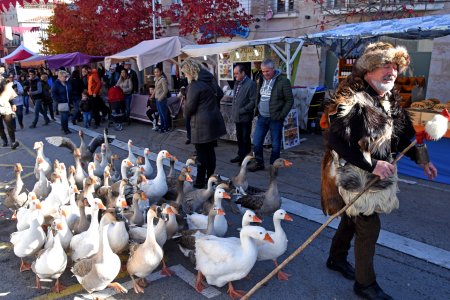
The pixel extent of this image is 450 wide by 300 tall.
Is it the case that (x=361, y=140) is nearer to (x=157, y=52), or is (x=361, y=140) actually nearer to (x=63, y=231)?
(x=63, y=231)

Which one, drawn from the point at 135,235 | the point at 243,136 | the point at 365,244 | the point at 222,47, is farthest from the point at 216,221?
the point at 222,47

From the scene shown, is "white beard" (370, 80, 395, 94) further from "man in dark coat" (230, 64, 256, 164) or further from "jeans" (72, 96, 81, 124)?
"jeans" (72, 96, 81, 124)

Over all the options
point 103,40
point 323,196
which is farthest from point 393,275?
point 103,40

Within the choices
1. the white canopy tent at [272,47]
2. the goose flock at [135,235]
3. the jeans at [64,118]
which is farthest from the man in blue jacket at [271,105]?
the jeans at [64,118]

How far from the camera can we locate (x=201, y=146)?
6.29 metres

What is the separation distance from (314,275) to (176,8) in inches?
564

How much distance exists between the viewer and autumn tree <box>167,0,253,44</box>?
1461 cm

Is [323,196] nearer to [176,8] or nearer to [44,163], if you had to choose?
[44,163]

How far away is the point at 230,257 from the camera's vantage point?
3549mm

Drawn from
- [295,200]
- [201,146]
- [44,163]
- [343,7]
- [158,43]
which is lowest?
[295,200]

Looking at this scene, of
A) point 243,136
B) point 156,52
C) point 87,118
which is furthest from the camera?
point 87,118

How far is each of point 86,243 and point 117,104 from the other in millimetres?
9946

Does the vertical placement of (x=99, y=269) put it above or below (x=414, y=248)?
above

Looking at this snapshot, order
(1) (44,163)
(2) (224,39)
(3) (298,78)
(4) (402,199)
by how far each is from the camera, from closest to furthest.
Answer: (4) (402,199) → (1) (44,163) → (3) (298,78) → (2) (224,39)
